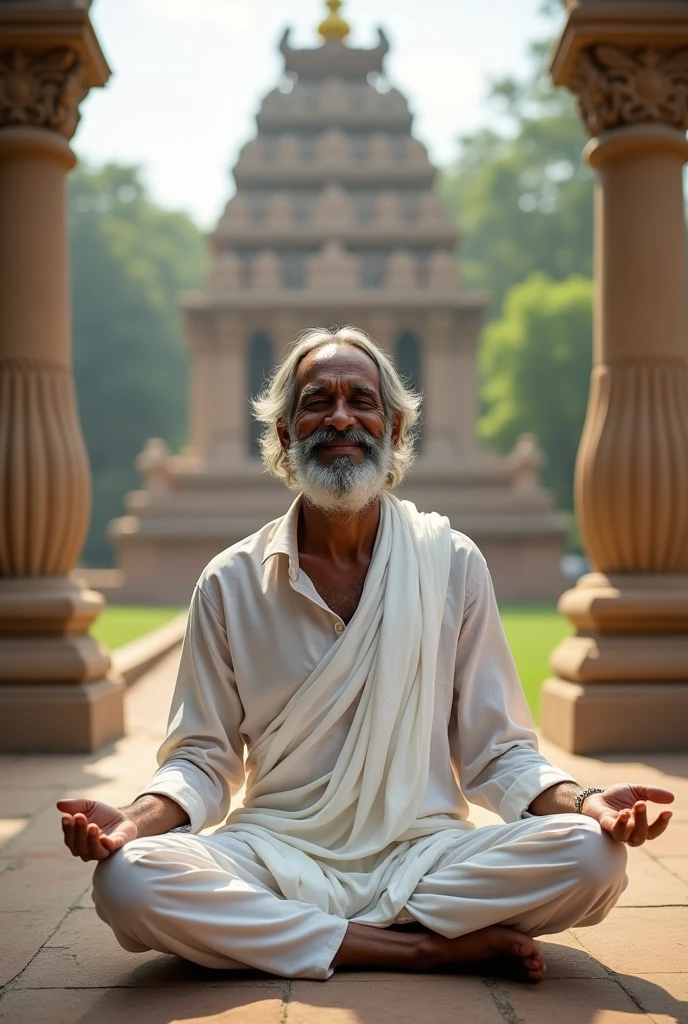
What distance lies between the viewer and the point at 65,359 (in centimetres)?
679

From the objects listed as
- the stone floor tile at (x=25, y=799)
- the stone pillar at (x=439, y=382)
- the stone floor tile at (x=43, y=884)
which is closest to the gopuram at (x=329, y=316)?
the stone pillar at (x=439, y=382)

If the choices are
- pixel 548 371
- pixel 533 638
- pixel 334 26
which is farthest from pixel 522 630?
pixel 548 371

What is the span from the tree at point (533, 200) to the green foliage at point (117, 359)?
13385mm

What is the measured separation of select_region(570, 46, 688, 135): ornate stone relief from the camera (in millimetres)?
6488

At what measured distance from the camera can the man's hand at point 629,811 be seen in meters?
2.57

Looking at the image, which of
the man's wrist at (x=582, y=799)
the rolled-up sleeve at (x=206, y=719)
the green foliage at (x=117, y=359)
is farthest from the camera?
the green foliage at (x=117, y=359)

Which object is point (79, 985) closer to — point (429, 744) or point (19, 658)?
point (429, 744)

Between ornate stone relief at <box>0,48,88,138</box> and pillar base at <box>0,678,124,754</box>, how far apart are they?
125 inches

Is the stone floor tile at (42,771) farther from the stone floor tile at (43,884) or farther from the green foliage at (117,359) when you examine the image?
the green foliage at (117,359)

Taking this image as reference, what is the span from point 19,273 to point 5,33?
4.29 ft

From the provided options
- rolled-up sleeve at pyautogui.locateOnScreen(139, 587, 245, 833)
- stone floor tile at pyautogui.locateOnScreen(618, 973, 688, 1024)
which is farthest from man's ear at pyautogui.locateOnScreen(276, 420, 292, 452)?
stone floor tile at pyautogui.locateOnScreen(618, 973, 688, 1024)

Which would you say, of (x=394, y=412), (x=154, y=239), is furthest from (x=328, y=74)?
(x=394, y=412)

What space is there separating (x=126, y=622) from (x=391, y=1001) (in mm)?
13796

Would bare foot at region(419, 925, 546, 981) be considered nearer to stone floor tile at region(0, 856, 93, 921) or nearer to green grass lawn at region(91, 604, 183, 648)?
stone floor tile at region(0, 856, 93, 921)
